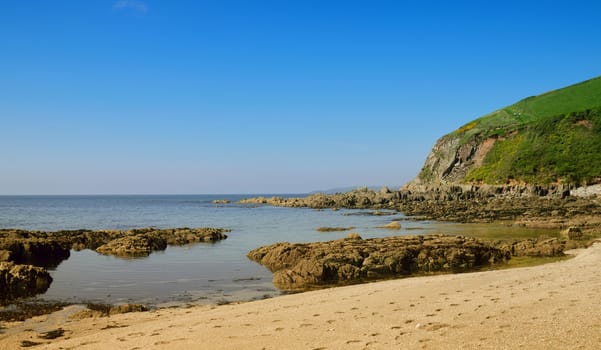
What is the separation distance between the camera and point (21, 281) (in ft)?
67.4

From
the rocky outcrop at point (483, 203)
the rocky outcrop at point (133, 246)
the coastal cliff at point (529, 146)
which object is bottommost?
the rocky outcrop at point (133, 246)

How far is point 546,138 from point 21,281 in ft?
340

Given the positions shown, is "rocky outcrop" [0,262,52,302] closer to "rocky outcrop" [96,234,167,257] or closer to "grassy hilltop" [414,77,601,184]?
"rocky outcrop" [96,234,167,257]

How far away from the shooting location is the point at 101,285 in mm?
22094

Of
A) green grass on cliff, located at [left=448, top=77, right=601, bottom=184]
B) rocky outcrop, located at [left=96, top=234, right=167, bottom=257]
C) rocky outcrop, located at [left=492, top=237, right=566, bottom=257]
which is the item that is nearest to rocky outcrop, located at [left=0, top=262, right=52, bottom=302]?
rocky outcrop, located at [left=96, top=234, right=167, bottom=257]

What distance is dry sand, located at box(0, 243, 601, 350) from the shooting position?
9.65 m

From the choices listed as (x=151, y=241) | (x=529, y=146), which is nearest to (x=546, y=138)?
(x=529, y=146)

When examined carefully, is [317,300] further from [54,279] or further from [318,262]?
[54,279]

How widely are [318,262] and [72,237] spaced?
25394 mm

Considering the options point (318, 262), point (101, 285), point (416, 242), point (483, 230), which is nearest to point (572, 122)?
point (483, 230)

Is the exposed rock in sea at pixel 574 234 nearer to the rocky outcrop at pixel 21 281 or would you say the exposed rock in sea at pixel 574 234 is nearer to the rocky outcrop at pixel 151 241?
the rocky outcrop at pixel 151 241

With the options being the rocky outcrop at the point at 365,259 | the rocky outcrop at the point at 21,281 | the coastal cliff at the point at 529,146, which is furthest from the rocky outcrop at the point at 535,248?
the coastal cliff at the point at 529,146

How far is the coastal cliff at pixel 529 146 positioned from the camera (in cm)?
8756

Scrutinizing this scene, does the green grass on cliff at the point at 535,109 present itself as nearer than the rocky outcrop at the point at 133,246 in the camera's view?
No
